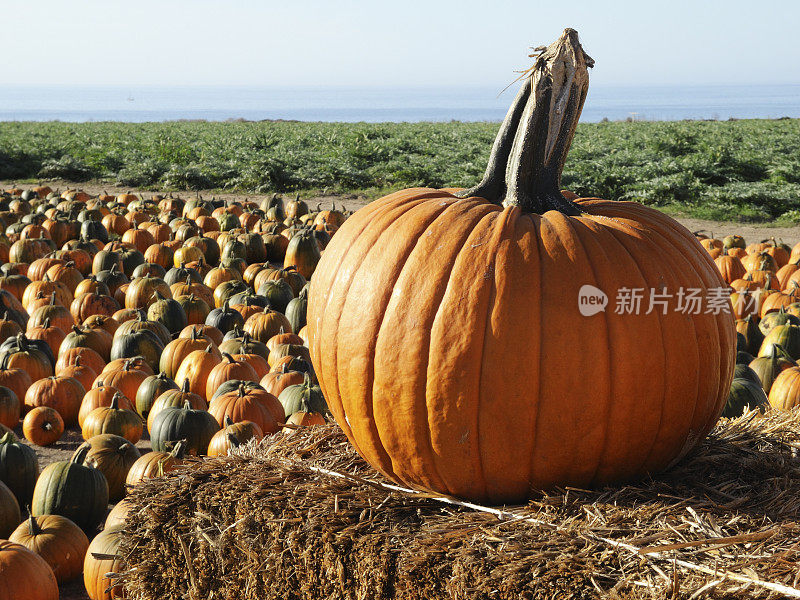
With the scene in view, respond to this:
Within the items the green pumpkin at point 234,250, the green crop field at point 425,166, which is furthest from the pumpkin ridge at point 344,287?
the green crop field at point 425,166

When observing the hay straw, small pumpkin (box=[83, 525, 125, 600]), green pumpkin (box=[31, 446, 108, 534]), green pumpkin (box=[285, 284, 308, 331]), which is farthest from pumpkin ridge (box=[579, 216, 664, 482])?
green pumpkin (box=[285, 284, 308, 331])

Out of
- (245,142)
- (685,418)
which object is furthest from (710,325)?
(245,142)

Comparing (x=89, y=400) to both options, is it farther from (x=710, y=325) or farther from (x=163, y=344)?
(x=710, y=325)

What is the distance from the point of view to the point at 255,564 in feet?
8.66

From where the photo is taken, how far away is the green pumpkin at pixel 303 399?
15.7 feet

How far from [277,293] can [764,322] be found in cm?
427

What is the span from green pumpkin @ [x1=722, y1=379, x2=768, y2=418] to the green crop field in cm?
1103

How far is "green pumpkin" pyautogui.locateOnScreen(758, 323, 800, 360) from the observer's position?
6145 mm

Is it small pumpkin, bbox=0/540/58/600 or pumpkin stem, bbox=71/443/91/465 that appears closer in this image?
small pumpkin, bbox=0/540/58/600

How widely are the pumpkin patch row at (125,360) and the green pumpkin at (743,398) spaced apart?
7.69 ft

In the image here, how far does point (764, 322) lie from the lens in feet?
21.5

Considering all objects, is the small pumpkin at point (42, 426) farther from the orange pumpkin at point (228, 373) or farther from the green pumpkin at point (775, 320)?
the green pumpkin at point (775, 320)

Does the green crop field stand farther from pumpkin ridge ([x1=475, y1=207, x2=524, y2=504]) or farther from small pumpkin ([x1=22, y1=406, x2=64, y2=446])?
pumpkin ridge ([x1=475, y1=207, x2=524, y2=504])

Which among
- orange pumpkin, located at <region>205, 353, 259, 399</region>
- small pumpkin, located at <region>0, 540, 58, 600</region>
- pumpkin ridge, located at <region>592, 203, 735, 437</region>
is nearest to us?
pumpkin ridge, located at <region>592, 203, 735, 437</region>
